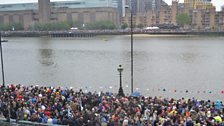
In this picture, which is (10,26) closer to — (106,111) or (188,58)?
(188,58)

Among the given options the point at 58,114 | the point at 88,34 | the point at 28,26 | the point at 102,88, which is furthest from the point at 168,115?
the point at 28,26

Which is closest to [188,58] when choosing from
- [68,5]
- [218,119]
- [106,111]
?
[106,111]

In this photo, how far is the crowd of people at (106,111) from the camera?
13.0m

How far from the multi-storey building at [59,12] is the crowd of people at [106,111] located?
460ft

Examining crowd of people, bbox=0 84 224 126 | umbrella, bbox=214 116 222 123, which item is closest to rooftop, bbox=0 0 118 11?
crowd of people, bbox=0 84 224 126

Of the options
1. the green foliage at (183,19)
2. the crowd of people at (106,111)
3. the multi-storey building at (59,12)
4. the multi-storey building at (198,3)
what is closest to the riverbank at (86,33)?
the multi-storey building at (59,12)

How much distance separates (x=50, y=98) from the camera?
56.3 ft

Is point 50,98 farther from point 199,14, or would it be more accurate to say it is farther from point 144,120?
point 199,14

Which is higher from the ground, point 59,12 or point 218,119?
point 59,12

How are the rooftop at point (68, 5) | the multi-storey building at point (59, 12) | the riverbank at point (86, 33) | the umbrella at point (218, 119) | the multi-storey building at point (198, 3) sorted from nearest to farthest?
the umbrella at point (218, 119), the riverbank at point (86, 33), the multi-storey building at point (59, 12), the rooftop at point (68, 5), the multi-storey building at point (198, 3)

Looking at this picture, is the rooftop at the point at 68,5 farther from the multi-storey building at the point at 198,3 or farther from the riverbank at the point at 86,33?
the multi-storey building at the point at 198,3

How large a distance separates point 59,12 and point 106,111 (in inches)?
6037

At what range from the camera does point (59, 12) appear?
164m

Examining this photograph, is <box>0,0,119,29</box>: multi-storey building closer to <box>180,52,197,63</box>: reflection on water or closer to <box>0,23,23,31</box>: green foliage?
<box>0,23,23,31</box>: green foliage
